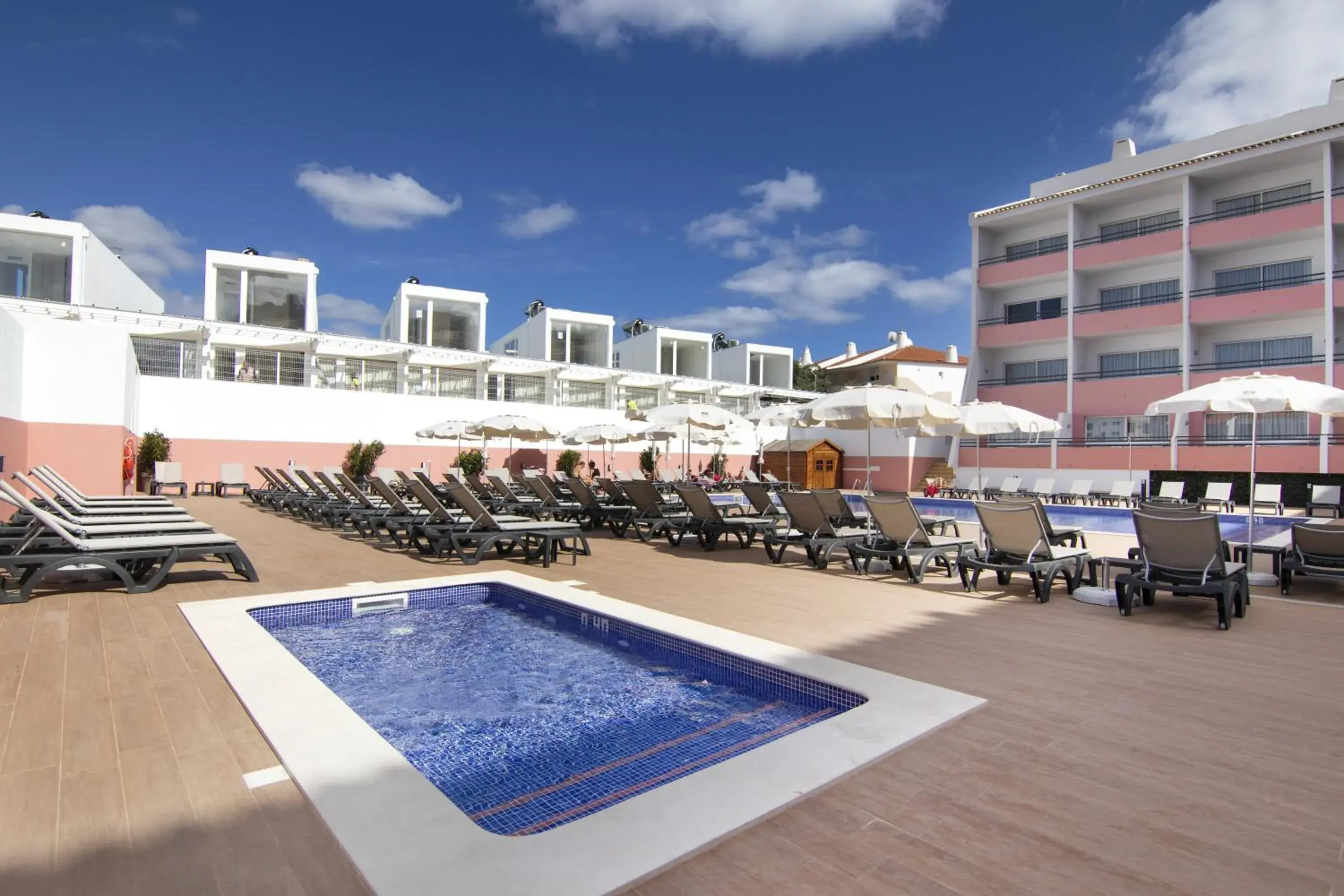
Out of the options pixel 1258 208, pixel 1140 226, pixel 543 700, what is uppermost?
pixel 1140 226

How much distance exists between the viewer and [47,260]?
25.8 metres

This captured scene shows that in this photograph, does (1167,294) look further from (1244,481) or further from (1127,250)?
(1244,481)

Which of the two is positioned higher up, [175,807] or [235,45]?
[235,45]

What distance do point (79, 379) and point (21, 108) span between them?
1216 centimetres

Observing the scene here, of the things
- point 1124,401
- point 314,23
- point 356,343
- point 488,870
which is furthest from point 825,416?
point 356,343

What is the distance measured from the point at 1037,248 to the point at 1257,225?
22.3 feet

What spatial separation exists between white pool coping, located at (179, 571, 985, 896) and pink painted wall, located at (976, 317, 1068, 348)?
26251mm

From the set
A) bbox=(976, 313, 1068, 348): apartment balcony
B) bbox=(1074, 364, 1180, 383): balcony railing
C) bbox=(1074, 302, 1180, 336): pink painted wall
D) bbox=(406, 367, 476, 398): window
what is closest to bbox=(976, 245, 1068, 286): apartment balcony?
bbox=(976, 313, 1068, 348): apartment balcony

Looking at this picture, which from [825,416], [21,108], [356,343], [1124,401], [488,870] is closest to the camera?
[488,870]

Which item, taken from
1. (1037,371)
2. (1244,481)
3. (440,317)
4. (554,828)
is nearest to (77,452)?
(554,828)

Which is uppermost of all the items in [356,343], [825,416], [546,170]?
[546,170]

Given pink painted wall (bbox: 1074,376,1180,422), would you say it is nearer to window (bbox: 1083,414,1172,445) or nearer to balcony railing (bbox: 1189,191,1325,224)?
window (bbox: 1083,414,1172,445)

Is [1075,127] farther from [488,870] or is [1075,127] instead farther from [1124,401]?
[488,870]

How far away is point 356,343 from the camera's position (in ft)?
88.0
